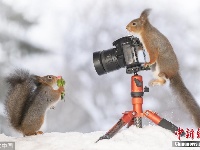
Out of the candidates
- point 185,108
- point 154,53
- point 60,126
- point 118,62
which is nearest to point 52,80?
point 60,126

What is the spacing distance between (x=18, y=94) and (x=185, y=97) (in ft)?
2.31

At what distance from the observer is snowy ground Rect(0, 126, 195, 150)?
140 cm

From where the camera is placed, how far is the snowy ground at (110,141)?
140 centimetres

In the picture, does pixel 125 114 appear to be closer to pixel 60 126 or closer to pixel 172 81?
pixel 172 81

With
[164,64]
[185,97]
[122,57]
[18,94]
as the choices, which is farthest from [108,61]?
[18,94]

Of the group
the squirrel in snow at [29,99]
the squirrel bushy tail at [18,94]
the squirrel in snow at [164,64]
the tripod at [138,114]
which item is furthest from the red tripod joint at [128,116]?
the squirrel bushy tail at [18,94]

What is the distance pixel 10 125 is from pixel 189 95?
770mm

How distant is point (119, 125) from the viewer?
1465mm

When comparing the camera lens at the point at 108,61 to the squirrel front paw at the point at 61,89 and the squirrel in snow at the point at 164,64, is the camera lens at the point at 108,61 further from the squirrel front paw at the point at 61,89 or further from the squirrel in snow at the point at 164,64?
the squirrel front paw at the point at 61,89

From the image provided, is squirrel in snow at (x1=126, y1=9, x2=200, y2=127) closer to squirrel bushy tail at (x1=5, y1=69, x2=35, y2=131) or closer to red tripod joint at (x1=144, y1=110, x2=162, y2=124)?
red tripod joint at (x1=144, y1=110, x2=162, y2=124)

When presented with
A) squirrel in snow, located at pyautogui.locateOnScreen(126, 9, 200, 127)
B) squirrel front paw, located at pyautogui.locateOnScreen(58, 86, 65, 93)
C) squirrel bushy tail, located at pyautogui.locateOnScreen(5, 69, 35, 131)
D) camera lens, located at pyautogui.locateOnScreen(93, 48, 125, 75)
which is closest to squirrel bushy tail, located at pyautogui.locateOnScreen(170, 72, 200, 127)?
squirrel in snow, located at pyautogui.locateOnScreen(126, 9, 200, 127)

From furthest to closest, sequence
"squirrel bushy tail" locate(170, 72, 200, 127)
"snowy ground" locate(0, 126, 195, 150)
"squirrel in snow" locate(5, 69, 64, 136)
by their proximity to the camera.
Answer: "squirrel in snow" locate(5, 69, 64, 136), "squirrel bushy tail" locate(170, 72, 200, 127), "snowy ground" locate(0, 126, 195, 150)

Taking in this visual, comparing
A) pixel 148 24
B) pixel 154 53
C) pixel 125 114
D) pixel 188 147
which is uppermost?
pixel 148 24

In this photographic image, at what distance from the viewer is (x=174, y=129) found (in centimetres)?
148
